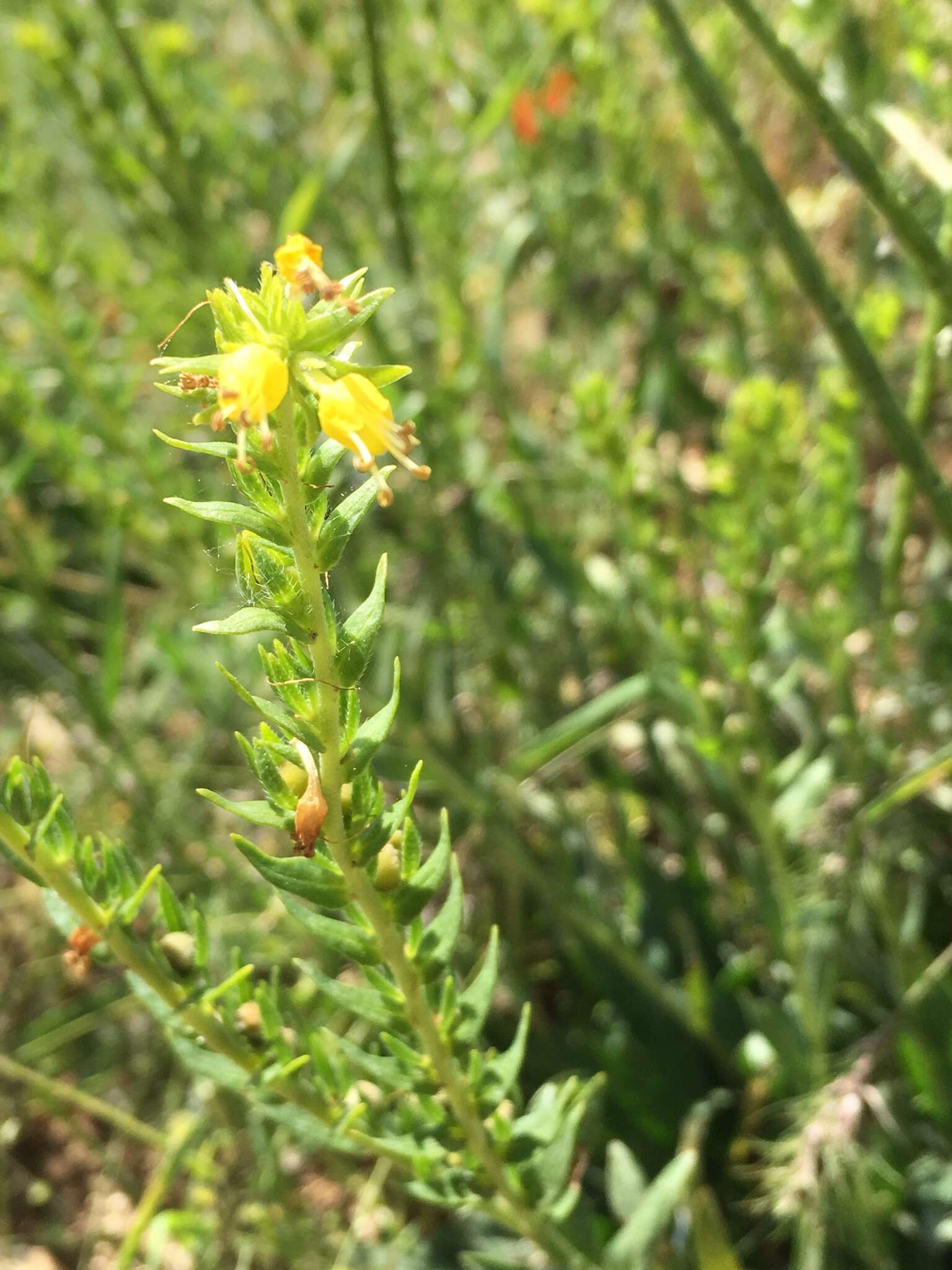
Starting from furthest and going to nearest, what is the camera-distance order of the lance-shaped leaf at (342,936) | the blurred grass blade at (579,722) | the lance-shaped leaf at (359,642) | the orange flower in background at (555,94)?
the orange flower in background at (555,94) < the blurred grass blade at (579,722) < the lance-shaped leaf at (342,936) < the lance-shaped leaf at (359,642)

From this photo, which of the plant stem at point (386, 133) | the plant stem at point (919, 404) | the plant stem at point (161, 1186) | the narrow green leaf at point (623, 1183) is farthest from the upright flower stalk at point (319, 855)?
the plant stem at point (386, 133)

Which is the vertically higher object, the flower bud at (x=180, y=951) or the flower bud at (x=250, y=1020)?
the flower bud at (x=180, y=951)

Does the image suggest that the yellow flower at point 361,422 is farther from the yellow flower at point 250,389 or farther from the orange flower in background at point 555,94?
the orange flower in background at point 555,94

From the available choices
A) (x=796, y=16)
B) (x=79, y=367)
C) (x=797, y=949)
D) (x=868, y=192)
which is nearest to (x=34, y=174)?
(x=79, y=367)

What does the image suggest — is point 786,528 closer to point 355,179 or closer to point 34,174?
point 355,179

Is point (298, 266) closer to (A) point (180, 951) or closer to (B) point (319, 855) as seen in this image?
(B) point (319, 855)

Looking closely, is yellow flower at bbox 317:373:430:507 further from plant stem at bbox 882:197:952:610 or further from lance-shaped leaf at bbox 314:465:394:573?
plant stem at bbox 882:197:952:610

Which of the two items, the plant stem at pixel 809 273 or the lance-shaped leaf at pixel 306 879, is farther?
the plant stem at pixel 809 273

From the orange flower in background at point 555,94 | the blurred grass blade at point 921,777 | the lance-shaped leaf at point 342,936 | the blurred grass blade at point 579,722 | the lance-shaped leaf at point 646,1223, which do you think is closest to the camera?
the lance-shaped leaf at point 342,936
